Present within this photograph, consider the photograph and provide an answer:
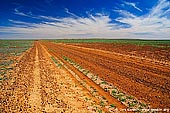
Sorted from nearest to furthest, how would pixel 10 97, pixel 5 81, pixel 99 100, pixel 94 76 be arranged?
pixel 99 100
pixel 10 97
pixel 5 81
pixel 94 76

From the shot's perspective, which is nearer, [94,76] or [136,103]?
[136,103]

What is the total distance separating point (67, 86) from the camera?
10.4m

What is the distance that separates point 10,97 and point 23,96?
1.91 feet

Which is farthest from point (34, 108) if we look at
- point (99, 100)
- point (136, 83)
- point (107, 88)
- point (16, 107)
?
point (136, 83)

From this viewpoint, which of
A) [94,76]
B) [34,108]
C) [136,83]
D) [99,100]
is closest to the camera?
[34,108]

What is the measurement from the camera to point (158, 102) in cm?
757

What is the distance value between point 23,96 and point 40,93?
2.67ft

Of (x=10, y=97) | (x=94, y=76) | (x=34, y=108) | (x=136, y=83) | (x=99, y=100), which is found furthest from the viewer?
(x=94, y=76)

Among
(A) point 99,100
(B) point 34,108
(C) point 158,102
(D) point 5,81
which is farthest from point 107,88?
(D) point 5,81

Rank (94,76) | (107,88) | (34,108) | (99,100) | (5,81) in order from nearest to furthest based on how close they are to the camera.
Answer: (34,108) < (99,100) < (107,88) < (5,81) < (94,76)

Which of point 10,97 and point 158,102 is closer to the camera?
point 158,102

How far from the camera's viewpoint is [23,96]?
28.5ft

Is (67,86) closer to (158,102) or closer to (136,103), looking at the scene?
(136,103)

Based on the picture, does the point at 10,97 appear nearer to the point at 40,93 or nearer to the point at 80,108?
the point at 40,93
